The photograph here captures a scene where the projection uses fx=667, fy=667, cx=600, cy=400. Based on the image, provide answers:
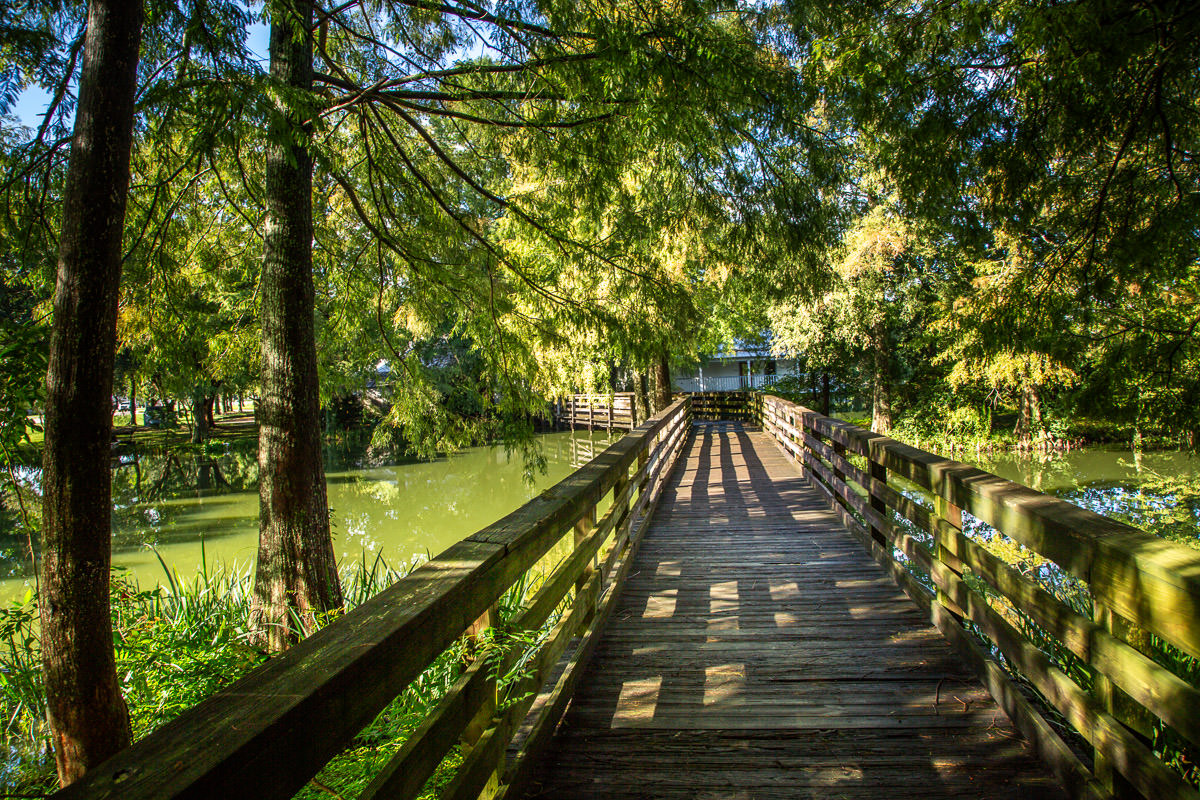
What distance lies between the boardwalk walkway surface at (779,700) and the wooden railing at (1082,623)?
0.49ft

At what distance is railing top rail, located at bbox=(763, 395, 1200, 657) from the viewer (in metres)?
1.62

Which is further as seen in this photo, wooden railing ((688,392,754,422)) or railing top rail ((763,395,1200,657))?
wooden railing ((688,392,754,422))

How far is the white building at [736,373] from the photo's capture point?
109 feet

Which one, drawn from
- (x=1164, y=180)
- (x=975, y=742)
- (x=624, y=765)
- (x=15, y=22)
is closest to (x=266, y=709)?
(x=624, y=765)

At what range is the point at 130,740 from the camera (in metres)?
3.10

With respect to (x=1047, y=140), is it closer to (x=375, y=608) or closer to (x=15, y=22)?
(x=375, y=608)

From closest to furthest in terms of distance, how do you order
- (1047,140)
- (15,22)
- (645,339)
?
(15,22) < (1047,140) < (645,339)

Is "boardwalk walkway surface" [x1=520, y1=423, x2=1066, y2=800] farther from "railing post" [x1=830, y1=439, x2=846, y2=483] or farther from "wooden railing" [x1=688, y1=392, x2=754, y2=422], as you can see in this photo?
"wooden railing" [x1=688, y1=392, x2=754, y2=422]

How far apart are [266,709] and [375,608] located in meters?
0.50

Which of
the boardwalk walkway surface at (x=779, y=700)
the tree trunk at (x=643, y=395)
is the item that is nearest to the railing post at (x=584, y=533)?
the boardwalk walkway surface at (x=779, y=700)

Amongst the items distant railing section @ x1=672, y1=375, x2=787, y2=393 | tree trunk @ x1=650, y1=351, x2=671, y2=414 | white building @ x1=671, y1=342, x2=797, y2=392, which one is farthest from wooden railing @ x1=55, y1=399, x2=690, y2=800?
distant railing section @ x1=672, y1=375, x2=787, y2=393

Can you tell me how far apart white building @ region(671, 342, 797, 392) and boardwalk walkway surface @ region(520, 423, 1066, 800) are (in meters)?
28.0

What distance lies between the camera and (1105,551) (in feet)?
6.31

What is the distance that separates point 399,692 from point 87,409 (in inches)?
85.8
